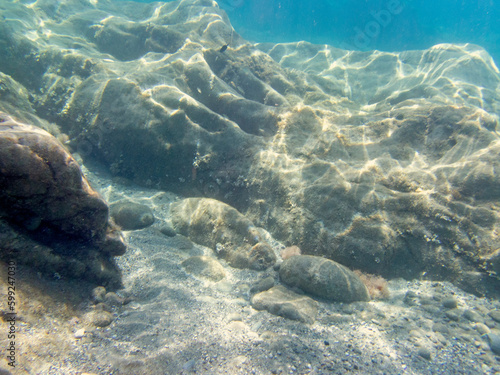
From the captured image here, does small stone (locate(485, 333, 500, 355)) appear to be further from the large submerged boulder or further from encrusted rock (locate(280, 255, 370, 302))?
the large submerged boulder

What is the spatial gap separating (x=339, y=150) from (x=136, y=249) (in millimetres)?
5078

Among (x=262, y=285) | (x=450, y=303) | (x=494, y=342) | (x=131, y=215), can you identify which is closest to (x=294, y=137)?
(x=262, y=285)

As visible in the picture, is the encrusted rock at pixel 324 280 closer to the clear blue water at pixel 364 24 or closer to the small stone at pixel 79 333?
the small stone at pixel 79 333

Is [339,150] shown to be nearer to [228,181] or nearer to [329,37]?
[228,181]

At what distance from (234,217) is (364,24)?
3300 centimetres

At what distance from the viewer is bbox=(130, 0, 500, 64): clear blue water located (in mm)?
24969

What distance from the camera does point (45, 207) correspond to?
8.98 feet

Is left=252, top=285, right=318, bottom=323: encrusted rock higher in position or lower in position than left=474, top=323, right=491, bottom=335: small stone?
lower

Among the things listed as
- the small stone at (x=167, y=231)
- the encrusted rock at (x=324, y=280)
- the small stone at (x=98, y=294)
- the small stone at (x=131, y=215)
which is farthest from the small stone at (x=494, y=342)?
the small stone at (x=131, y=215)

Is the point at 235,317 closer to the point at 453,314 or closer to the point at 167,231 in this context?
the point at 167,231

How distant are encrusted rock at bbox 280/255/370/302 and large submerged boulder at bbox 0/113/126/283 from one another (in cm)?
309

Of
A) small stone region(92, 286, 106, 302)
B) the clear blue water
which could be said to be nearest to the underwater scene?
small stone region(92, 286, 106, 302)

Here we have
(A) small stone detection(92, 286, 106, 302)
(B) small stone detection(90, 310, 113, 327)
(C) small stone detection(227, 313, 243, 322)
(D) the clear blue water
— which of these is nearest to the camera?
(B) small stone detection(90, 310, 113, 327)

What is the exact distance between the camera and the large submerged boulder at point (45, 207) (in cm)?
244
